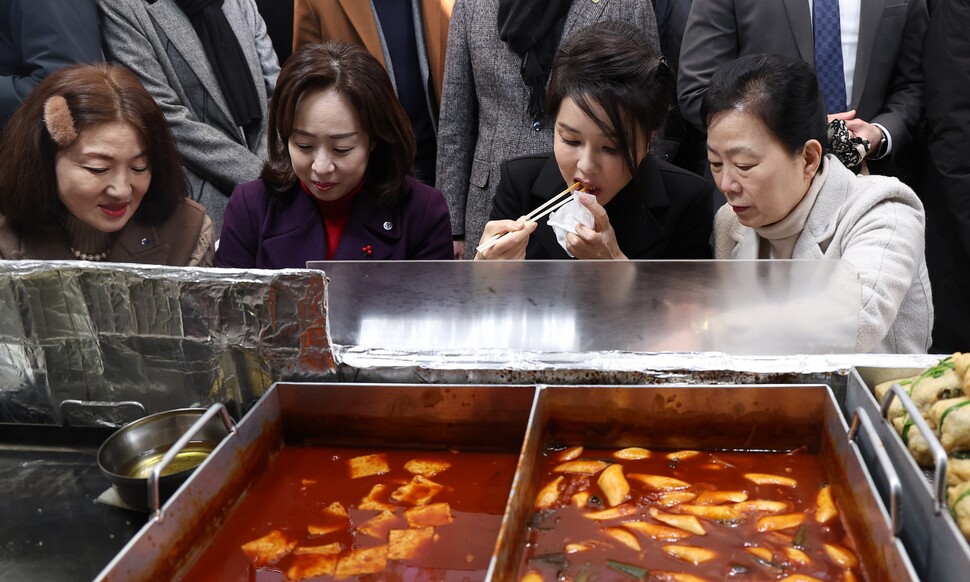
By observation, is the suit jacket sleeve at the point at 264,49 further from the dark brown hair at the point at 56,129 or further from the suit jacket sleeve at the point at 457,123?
the dark brown hair at the point at 56,129

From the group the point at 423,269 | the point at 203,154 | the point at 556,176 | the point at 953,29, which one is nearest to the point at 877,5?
the point at 953,29

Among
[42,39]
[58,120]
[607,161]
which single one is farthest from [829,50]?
[42,39]

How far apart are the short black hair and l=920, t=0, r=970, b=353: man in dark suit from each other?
1.23m

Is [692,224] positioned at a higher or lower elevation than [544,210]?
lower

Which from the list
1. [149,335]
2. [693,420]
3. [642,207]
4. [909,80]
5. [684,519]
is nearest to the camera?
[684,519]

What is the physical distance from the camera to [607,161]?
2.54m

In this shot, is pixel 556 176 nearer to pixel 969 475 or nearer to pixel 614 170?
pixel 614 170

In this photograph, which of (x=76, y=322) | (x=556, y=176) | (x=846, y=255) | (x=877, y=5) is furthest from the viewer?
(x=877, y=5)

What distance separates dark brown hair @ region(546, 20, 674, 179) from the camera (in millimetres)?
2463

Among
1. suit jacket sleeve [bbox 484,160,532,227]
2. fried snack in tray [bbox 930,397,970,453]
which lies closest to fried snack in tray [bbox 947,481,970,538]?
fried snack in tray [bbox 930,397,970,453]

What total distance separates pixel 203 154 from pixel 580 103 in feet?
5.35

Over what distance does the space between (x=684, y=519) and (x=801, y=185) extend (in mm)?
1194

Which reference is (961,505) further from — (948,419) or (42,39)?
(42,39)

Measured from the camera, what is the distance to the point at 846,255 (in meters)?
2.22
